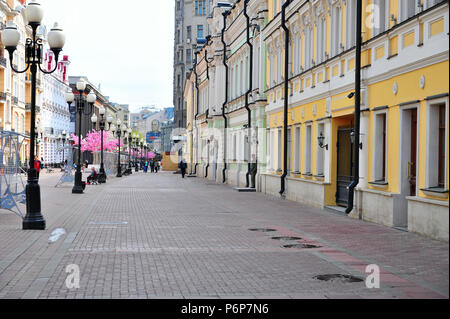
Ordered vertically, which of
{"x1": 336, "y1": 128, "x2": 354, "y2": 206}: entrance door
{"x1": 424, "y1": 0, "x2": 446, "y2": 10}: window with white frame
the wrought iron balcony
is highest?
the wrought iron balcony

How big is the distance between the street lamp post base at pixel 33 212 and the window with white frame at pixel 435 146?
810 cm

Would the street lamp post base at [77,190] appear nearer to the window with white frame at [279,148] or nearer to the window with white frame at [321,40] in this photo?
the window with white frame at [279,148]

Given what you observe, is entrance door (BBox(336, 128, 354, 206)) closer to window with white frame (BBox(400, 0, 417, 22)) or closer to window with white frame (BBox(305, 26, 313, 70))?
window with white frame (BBox(305, 26, 313, 70))

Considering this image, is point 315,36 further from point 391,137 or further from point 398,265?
point 398,265

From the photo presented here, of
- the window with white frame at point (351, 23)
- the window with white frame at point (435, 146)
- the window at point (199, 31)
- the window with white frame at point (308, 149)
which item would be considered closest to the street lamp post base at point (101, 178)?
the window with white frame at point (308, 149)

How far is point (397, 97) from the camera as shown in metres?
14.6

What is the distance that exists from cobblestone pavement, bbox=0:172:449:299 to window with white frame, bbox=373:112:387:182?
135cm

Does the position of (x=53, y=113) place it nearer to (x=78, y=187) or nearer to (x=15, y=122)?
(x=15, y=122)

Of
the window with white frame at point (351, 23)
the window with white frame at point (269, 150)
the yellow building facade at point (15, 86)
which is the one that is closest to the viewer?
the window with white frame at point (351, 23)

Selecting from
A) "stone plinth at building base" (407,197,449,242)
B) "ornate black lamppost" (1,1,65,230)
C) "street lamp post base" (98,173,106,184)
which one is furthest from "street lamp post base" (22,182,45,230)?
"street lamp post base" (98,173,106,184)

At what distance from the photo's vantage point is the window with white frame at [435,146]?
1274cm

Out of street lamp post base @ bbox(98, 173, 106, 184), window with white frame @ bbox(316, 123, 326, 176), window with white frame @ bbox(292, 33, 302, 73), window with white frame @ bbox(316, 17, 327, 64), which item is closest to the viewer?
window with white frame @ bbox(316, 17, 327, 64)

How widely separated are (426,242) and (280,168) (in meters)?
15.2

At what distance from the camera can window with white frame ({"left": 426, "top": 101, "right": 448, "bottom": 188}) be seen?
12742mm
